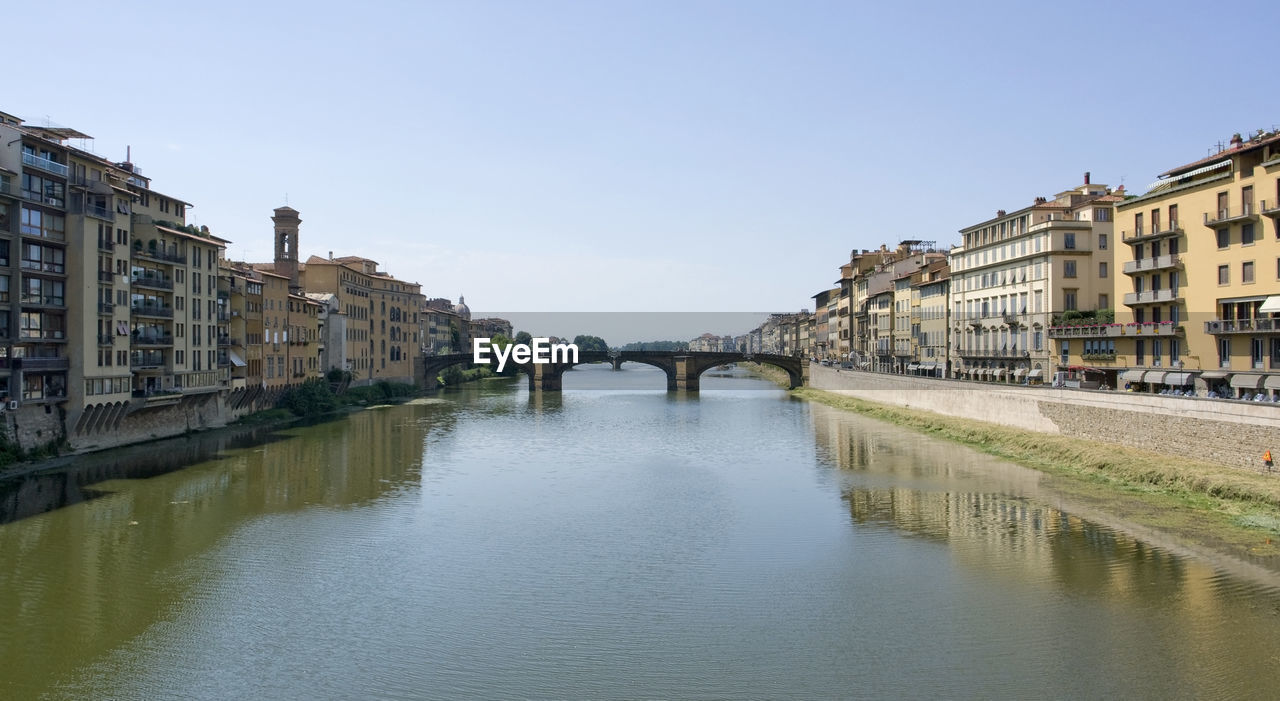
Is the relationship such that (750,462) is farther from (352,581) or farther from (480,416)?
(480,416)

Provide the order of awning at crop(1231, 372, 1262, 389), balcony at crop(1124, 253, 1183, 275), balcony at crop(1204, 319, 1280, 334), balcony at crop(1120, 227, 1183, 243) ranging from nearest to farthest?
balcony at crop(1204, 319, 1280, 334), awning at crop(1231, 372, 1262, 389), balcony at crop(1120, 227, 1183, 243), balcony at crop(1124, 253, 1183, 275)

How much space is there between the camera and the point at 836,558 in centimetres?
2069

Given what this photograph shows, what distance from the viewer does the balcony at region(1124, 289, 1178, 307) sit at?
116 ft

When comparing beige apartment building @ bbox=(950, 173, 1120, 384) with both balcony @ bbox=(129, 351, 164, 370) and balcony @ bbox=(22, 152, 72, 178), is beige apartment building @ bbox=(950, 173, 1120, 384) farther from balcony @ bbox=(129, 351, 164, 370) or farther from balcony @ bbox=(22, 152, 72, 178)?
balcony @ bbox=(22, 152, 72, 178)

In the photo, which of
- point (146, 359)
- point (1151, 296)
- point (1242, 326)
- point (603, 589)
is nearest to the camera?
point (603, 589)

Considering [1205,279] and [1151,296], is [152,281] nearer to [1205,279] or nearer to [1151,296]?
[1151,296]

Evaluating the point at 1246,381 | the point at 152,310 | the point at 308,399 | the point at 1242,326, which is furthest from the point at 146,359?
the point at 1242,326

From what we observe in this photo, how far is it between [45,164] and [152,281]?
24.9 ft

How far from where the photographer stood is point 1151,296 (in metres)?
36.3

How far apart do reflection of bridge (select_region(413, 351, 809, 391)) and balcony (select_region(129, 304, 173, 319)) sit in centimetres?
4197

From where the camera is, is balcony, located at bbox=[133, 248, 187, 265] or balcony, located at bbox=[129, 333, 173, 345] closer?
balcony, located at bbox=[129, 333, 173, 345]

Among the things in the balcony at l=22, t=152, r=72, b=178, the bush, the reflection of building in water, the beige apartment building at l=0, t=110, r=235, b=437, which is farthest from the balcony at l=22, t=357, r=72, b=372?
the bush

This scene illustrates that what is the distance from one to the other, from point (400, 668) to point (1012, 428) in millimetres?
31844

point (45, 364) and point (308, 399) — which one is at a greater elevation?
point (45, 364)
